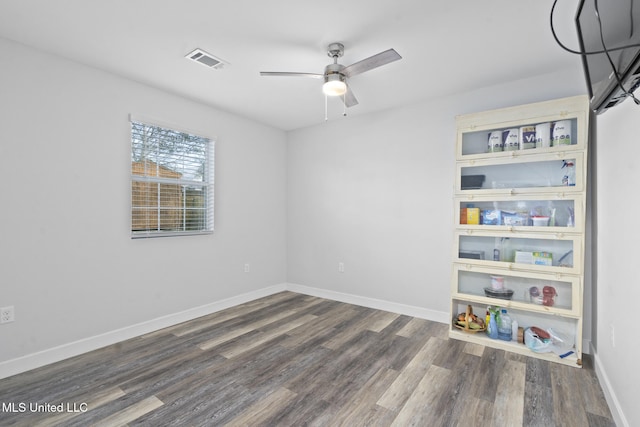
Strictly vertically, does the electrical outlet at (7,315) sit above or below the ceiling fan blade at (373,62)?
below

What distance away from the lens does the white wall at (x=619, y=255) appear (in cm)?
160

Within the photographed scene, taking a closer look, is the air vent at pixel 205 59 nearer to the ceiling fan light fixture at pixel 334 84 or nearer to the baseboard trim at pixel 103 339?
the ceiling fan light fixture at pixel 334 84

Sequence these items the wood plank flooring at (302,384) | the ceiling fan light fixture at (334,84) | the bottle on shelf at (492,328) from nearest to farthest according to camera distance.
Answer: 1. the wood plank flooring at (302,384)
2. the ceiling fan light fixture at (334,84)
3. the bottle on shelf at (492,328)

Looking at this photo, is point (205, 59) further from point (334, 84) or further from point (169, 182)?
point (169, 182)

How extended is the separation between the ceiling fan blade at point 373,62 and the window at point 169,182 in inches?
82.2

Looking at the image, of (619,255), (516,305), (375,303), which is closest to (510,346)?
(516,305)

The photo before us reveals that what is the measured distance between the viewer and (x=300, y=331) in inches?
123

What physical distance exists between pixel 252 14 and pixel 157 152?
1.87 metres

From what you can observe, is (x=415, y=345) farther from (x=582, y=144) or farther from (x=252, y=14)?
(x=252, y=14)

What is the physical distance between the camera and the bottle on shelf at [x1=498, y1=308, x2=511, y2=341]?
2.78m

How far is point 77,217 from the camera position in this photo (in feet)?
8.57

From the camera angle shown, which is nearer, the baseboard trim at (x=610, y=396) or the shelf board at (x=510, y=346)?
the baseboard trim at (x=610, y=396)

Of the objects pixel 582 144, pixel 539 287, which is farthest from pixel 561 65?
pixel 539 287

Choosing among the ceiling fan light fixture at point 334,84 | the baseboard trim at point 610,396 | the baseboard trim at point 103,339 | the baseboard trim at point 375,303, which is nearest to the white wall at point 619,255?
the baseboard trim at point 610,396
